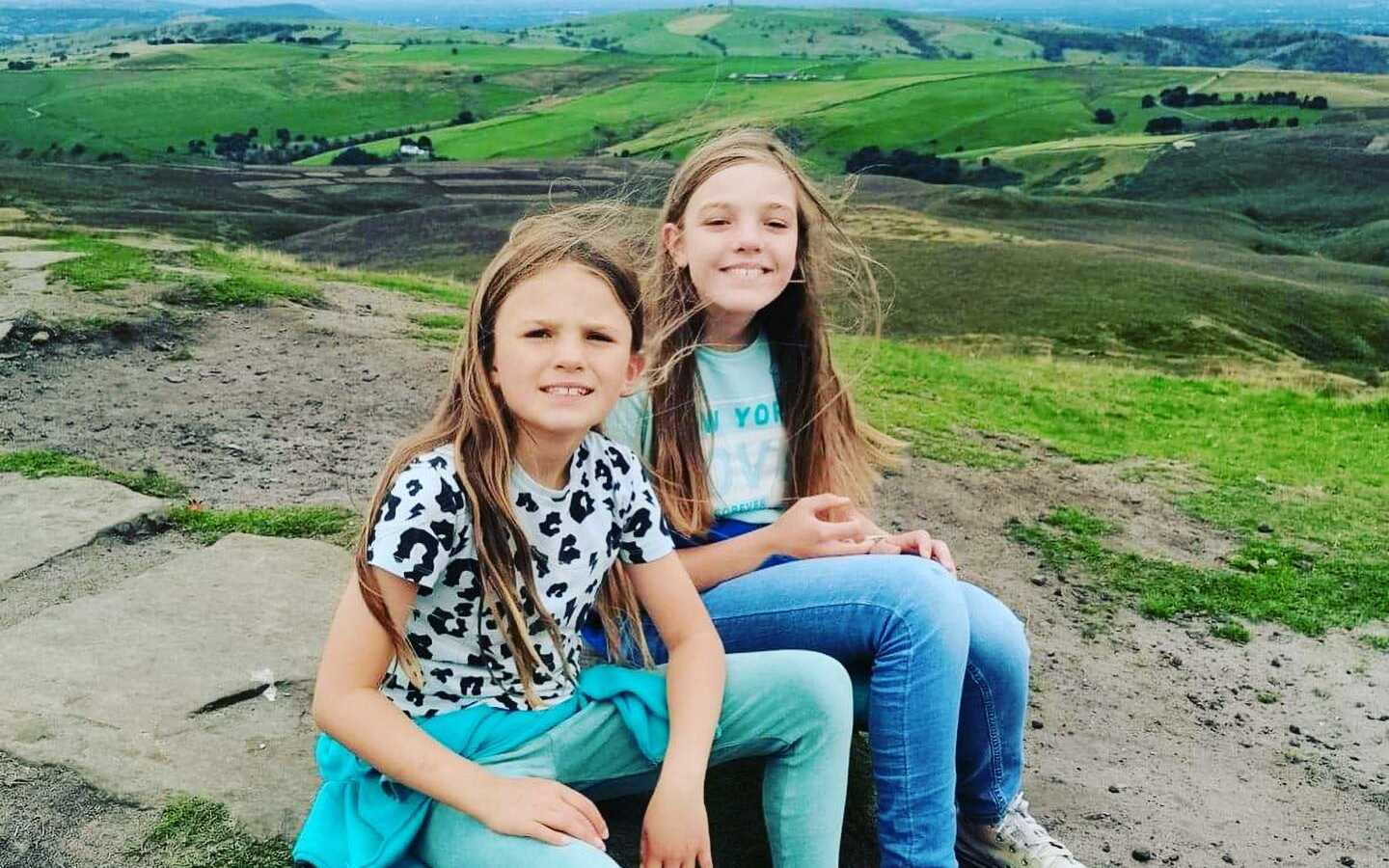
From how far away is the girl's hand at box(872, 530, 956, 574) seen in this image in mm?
3756

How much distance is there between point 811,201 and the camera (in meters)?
4.10

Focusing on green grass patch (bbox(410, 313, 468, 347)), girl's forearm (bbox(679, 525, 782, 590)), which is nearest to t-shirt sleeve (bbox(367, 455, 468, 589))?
girl's forearm (bbox(679, 525, 782, 590))

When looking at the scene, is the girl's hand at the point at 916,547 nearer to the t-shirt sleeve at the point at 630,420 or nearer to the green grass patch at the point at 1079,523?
the t-shirt sleeve at the point at 630,420

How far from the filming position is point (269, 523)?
5.70 metres

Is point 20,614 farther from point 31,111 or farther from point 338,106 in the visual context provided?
point 338,106

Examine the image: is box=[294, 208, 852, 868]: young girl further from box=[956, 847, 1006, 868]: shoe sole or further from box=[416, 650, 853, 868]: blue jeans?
box=[956, 847, 1006, 868]: shoe sole

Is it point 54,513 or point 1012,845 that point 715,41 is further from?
point 1012,845

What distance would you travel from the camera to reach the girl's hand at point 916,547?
3756 mm

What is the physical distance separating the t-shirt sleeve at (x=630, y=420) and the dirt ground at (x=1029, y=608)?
5.67 feet

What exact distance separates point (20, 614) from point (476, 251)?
1246 inches

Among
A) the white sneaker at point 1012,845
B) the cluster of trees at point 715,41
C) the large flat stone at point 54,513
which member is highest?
the cluster of trees at point 715,41

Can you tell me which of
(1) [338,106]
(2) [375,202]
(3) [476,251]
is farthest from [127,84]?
(3) [476,251]

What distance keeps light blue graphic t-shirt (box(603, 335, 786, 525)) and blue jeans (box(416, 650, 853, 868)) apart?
2.96ft

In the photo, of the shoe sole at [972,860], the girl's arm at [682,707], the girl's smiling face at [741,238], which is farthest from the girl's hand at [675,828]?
the girl's smiling face at [741,238]
